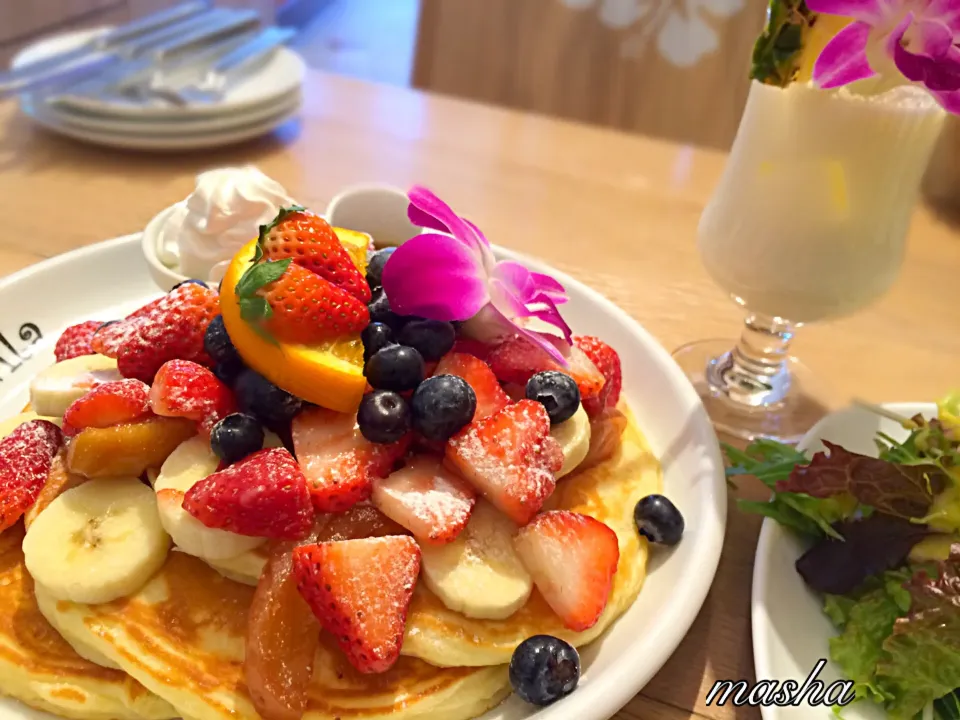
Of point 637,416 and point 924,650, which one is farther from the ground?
point 924,650

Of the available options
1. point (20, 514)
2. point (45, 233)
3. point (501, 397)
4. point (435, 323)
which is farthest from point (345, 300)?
point (45, 233)

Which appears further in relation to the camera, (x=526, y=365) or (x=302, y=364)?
(x=526, y=365)

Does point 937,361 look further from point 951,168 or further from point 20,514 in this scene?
point 20,514

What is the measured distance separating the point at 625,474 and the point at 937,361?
1154 millimetres

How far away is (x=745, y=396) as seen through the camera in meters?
1.74

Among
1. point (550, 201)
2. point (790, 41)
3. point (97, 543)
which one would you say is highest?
point (790, 41)

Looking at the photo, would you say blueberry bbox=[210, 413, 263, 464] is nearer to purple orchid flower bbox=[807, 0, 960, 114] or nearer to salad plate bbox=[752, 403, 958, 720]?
salad plate bbox=[752, 403, 958, 720]

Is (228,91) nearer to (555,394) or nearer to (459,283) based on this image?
(459,283)

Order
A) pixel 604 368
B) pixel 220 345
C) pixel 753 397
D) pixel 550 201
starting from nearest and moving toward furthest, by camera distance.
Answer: pixel 220 345 < pixel 604 368 < pixel 753 397 < pixel 550 201

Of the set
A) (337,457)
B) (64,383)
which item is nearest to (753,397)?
(337,457)

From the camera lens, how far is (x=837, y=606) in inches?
44.5

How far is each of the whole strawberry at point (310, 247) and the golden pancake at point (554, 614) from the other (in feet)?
1.64

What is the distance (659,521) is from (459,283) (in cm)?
51

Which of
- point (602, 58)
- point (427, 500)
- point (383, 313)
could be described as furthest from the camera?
point (602, 58)
